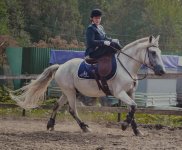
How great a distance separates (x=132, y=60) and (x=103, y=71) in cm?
61

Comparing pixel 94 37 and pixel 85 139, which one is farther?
pixel 94 37

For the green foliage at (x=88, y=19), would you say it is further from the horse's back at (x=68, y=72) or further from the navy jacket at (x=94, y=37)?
the navy jacket at (x=94, y=37)

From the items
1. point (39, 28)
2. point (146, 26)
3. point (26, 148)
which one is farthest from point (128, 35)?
point (26, 148)

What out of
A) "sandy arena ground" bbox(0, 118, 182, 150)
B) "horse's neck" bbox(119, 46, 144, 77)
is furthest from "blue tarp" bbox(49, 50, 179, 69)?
"horse's neck" bbox(119, 46, 144, 77)

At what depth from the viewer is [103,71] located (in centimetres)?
923

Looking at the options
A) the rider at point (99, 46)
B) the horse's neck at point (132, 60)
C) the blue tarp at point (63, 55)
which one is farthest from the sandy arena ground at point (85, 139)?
the blue tarp at point (63, 55)

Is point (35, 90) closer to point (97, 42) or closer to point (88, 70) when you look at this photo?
point (88, 70)

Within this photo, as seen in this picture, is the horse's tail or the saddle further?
the horse's tail

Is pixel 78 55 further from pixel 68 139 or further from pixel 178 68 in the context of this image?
pixel 68 139

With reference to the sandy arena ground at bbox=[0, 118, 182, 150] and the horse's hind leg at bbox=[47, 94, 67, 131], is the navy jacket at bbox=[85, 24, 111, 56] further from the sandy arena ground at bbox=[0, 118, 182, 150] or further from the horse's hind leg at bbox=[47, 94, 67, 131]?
the sandy arena ground at bbox=[0, 118, 182, 150]

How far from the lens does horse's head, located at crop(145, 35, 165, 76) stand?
29.6 ft

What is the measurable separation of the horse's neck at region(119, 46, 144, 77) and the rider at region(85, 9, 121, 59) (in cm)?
23

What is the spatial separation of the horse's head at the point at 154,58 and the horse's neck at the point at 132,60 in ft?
0.61

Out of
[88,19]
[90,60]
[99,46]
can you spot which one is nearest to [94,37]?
[99,46]
